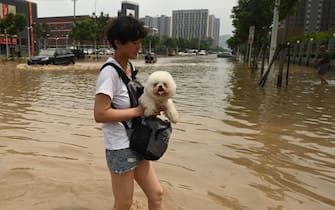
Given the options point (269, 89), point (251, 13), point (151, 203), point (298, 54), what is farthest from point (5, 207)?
point (298, 54)

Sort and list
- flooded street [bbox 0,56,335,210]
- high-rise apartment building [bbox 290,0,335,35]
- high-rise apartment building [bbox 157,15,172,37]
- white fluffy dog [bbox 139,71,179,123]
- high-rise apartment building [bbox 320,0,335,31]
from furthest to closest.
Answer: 1. high-rise apartment building [bbox 157,15,172,37]
2. high-rise apartment building [bbox 320,0,335,31]
3. high-rise apartment building [bbox 290,0,335,35]
4. flooded street [bbox 0,56,335,210]
5. white fluffy dog [bbox 139,71,179,123]

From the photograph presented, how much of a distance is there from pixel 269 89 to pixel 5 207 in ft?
37.5

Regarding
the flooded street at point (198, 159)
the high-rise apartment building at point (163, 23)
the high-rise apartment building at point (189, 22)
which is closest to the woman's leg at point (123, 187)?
the flooded street at point (198, 159)

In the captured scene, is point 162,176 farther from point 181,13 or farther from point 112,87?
point 181,13

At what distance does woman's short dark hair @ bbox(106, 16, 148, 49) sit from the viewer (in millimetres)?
2289

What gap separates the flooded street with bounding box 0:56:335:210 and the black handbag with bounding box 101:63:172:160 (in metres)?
1.47

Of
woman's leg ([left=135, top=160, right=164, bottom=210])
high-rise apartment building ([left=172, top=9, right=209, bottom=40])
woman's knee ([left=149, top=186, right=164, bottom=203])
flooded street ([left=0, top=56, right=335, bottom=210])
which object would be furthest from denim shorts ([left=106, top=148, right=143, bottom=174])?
high-rise apartment building ([left=172, top=9, right=209, bottom=40])

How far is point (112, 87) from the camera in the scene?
Result: 2.26 metres

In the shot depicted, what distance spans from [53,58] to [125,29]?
24349 millimetres

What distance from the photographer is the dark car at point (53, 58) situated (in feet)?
79.2

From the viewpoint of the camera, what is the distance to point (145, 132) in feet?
7.72

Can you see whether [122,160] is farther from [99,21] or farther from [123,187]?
[99,21]

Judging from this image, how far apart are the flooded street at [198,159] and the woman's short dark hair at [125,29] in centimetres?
197

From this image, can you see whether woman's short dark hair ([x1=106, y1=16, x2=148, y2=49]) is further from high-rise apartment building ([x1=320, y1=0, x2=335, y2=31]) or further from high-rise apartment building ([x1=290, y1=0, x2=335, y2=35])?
high-rise apartment building ([x1=320, y1=0, x2=335, y2=31])
